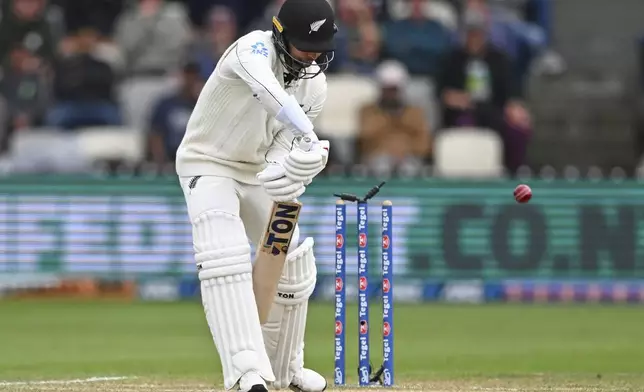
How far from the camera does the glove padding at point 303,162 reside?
662 cm

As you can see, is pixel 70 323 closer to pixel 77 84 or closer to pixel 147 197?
pixel 147 197

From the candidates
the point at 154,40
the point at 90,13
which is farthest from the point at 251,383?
the point at 90,13

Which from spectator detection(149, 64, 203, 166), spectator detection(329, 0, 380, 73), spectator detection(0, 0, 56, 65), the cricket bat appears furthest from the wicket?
spectator detection(0, 0, 56, 65)

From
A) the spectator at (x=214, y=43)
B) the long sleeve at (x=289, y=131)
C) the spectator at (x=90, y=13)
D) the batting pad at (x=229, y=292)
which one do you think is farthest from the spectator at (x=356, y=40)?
the batting pad at (x=229, y=292)

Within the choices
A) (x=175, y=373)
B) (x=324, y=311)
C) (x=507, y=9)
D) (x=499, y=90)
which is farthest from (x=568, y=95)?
(x=175, y=373)

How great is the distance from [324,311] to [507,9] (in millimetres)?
5563

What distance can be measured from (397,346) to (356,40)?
598 centimetres

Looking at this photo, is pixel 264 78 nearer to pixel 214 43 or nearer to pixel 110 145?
pixel 110 145

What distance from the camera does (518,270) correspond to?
14.2m

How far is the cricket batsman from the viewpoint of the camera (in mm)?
6715

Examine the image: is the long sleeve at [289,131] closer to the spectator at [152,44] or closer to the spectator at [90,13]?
the spectator at [152,44]

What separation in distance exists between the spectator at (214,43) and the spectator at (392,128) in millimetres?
1911

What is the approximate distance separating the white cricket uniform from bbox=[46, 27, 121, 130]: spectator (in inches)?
358

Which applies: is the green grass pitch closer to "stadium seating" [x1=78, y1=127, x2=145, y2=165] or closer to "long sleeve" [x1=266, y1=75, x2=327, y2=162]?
"long sleeve" [x1=266, y1=75, x2=327, y2=162]
